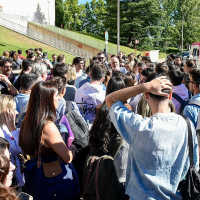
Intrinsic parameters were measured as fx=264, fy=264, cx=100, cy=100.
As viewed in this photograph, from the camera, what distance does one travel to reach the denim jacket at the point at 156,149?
2.13 metres

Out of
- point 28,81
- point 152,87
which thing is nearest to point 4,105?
point 28,81

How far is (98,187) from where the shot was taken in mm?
2664

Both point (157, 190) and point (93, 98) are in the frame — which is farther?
point (93, 98)

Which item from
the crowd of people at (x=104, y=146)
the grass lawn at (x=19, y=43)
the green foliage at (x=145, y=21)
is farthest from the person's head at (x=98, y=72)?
the green foliage at (x=145, y=21)

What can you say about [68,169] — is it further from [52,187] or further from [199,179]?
[199,179]

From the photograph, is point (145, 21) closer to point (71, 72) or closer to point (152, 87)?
point (71, 72)

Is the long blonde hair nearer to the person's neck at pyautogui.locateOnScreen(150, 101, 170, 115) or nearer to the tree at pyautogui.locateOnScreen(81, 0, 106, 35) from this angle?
the person's neck at pyautogui.locateOnScreen(150, 101, 170, 115)

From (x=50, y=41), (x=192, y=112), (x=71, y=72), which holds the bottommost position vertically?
(x=192, y=112)

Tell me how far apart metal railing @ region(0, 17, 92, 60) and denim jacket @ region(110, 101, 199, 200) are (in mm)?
32711

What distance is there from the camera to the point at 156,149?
6.99ft

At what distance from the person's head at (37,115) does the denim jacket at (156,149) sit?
3.41 ft

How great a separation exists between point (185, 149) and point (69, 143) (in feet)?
4.81

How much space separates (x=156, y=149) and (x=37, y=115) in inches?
55.9

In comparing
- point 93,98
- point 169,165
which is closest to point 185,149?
point 169,165
